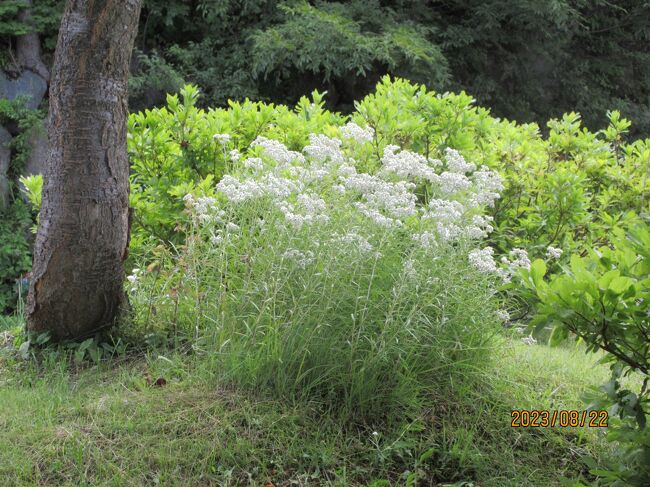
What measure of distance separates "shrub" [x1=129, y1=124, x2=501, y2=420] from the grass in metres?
0.13

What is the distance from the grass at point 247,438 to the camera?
2.84 metres

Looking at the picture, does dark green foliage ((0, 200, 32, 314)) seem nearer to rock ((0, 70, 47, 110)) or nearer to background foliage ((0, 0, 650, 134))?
rock ((0, 70, 47, 110))

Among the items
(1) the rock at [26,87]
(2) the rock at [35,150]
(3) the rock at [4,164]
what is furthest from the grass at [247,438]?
(1) the rock at [26,87]

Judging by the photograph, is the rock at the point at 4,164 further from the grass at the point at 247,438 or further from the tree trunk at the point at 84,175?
the grass at the point at 247,438

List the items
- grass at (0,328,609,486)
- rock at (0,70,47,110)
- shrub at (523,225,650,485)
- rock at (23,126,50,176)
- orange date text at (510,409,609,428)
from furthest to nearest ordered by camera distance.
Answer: rock at (0,70,47,110)
rock at (23,126,50,176)
orange date text at (510,409,609,428)
grass at (0,328,609,486)
shrub at (523,225,650,485)

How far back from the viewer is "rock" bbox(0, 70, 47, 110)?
10.1 metres

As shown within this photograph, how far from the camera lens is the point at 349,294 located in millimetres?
3174

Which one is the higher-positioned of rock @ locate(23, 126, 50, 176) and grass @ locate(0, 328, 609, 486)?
grass @ locate(0, 328, 609, 486)

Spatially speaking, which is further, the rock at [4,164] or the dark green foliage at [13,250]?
the rock at [4,164]

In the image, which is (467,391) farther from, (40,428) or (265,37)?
(265,37)

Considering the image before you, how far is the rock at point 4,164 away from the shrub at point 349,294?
691 cm

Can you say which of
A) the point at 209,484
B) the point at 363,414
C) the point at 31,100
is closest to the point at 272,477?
the point at 209,484

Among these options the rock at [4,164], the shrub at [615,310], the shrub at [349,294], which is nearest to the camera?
the shrub at [615,310]

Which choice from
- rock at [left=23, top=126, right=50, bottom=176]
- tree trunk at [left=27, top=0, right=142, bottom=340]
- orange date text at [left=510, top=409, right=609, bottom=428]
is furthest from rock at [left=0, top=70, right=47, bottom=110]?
orange date text at [left=510, top=409, right=609, bottom=428]
